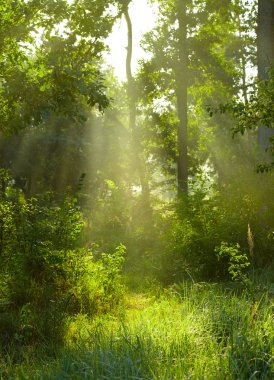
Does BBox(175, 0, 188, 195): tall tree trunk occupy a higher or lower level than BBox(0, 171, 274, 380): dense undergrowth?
higher

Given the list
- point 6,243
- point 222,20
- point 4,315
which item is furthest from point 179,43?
point 4,315

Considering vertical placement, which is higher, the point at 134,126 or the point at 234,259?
the point at 134,126

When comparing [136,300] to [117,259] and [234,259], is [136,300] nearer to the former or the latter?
[117,259]

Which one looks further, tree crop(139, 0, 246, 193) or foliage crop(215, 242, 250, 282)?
tree crop(139, 0, 246, 193)

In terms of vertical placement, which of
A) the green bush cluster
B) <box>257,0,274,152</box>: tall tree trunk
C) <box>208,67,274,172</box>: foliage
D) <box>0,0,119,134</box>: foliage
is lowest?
the green bush cluster

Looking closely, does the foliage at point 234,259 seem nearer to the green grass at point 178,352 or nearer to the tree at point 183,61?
the green grass at point 178,352

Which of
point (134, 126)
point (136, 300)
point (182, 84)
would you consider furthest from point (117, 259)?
point (134, 126)

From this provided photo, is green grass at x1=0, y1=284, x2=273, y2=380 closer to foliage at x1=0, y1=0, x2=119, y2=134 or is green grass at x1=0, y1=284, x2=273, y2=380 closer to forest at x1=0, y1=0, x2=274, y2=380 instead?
forest at x1=0, y1=0, x2=274, y2=380

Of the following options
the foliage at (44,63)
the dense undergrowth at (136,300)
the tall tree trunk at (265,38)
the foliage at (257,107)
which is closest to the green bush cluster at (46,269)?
the dense undergrowth at (136,300)

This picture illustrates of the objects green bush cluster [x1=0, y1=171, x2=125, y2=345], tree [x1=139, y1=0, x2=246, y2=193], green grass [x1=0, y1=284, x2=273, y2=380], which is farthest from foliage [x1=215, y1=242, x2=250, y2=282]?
tree [x1=139, y1=0, x2=246, y2=193]

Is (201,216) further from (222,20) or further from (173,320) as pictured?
(222,20)

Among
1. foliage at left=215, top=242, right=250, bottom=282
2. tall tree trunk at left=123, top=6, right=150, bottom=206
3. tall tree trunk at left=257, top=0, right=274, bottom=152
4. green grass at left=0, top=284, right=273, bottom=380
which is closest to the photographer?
green grass at left=0, top=284, right=273, bottom=380

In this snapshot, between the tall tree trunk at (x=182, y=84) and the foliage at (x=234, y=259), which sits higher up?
the tall tree trunk at (x=182, y=84)

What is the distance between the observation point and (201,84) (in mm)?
22312
